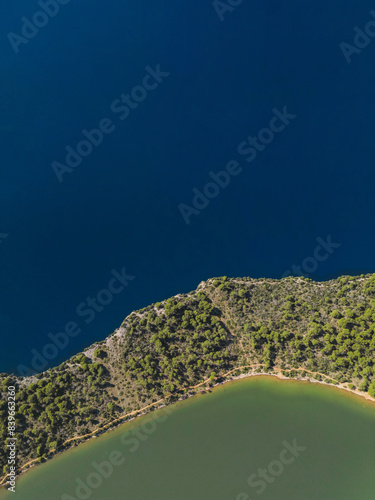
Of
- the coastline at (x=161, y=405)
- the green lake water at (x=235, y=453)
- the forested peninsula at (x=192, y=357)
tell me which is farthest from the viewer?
the coastline at (x=161, y=405)

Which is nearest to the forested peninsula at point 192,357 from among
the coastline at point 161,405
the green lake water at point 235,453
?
the coastline at point 161,405

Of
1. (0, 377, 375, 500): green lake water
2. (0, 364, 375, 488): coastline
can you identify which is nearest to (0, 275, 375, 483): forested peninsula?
(0, 364, 375, 488): coastline

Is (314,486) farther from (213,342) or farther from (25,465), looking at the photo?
(25,465)

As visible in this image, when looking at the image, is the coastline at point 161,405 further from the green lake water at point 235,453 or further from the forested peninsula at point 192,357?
the green lake water at point 235,453

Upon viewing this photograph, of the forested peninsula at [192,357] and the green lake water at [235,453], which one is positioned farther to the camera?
the forested peninsula at [192,357]

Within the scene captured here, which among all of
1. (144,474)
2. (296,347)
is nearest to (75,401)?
(144,474)

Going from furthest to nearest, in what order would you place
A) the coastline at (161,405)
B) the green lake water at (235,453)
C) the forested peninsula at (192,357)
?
the coastline at (161,405)
the forested peninsula at (192,357)
the green lake water at (235,453)

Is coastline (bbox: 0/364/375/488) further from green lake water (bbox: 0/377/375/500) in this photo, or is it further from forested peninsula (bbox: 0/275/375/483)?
green lake water (bbox: 0/377/375/500)
